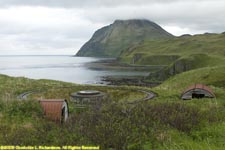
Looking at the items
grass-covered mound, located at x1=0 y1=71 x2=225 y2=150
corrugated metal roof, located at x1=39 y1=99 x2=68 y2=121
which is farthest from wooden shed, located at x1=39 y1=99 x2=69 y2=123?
grass-covered mound, located at x1=0 y1=71 x2=225 y2=150

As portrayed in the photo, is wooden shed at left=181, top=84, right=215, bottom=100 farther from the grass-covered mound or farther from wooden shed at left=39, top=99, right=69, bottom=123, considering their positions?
the grass-covered mound

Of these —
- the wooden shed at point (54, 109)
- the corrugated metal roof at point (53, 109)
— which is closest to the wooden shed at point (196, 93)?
the wooden shed at point (54, 109)

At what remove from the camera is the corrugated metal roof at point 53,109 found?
20.0 metres

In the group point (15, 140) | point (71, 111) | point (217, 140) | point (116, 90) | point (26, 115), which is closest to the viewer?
point (15, 140)

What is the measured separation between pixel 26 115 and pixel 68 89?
13.9m

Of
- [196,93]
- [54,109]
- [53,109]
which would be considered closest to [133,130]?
[54,109]

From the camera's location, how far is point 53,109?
2028cm

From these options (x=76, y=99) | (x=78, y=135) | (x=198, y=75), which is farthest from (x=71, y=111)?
(x=198, y=75)

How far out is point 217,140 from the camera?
11570 mm

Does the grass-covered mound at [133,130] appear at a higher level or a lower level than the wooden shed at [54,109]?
higher

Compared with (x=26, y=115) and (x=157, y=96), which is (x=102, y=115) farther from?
(x=157, y=96)

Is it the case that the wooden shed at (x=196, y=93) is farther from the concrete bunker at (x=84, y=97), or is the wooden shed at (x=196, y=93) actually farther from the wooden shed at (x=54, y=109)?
the wooden shed at (x=54, y=109)

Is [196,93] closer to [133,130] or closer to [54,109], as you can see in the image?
[54,109]

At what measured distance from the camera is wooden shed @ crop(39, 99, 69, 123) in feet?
65.5
